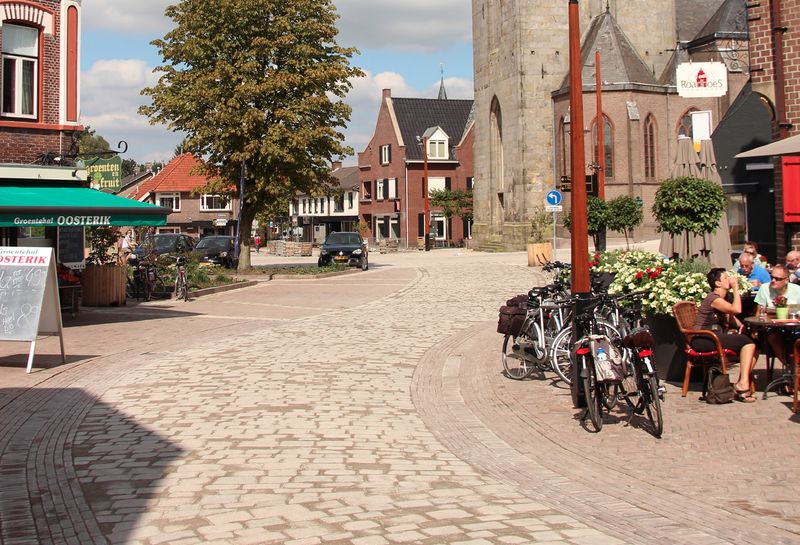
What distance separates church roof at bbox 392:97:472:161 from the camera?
2923 inches

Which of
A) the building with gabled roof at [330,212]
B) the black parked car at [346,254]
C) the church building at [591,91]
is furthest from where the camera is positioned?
the building with gabled roof at [330,212]

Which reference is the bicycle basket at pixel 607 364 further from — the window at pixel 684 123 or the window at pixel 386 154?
the window at pixel 386 154

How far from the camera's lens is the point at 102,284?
20.0 m

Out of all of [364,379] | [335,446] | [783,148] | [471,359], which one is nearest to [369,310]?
[471,359]

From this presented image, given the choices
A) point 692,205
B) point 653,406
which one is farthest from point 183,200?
point 653,406

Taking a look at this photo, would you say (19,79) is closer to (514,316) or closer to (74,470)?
(514,316)

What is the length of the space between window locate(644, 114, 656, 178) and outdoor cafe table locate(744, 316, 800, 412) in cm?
4180

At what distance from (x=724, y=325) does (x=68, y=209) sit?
35.0ft

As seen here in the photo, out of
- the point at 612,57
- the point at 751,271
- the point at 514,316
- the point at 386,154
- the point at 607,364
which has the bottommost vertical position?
the point at 607,364

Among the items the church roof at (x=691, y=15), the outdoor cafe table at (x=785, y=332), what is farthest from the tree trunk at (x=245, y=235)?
the church roof at (x=691, y=15)

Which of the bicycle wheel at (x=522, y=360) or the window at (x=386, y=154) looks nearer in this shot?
the bicycle wheel at (x=522, y=360)

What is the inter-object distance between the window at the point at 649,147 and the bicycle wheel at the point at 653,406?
43.5m

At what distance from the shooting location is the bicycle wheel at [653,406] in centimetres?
729

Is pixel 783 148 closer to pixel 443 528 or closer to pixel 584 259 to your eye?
pixel 584 259
